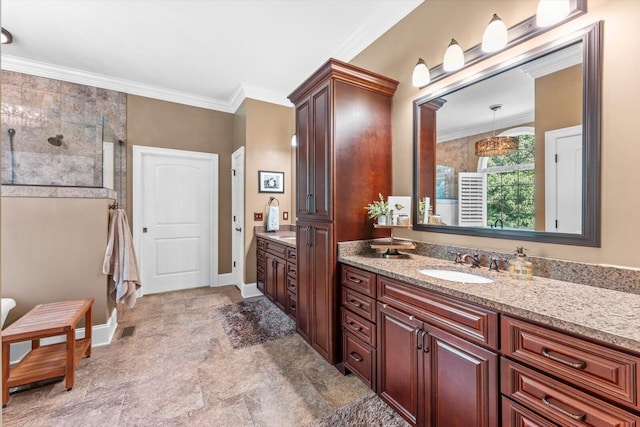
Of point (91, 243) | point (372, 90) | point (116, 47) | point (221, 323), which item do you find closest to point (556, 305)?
point (372, 90)

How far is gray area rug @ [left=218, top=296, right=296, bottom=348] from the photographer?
291 cm

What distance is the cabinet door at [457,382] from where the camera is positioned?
1.41m

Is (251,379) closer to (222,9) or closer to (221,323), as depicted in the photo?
(221,323)

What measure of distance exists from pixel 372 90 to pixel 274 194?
2300 millimetres

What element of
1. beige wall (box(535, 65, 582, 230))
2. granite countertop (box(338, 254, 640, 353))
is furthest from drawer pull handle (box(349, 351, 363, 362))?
beige wall (box(535, 65, 582, 230))

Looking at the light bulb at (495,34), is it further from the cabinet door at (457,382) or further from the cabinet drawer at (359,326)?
the cabinet drawer at (359,326)

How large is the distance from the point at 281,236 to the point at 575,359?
306cm

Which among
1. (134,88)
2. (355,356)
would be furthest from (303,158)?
(134,88)

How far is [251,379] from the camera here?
2283mm

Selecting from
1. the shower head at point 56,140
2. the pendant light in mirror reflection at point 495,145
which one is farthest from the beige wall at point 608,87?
the shower head at point 56,140

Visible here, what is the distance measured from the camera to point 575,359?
1.17 meters

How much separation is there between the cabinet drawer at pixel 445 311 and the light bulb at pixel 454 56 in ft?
4.85

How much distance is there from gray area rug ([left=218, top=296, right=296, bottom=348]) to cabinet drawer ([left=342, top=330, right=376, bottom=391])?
85cm

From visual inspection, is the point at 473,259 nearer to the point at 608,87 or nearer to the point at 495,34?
the point at 608,87
